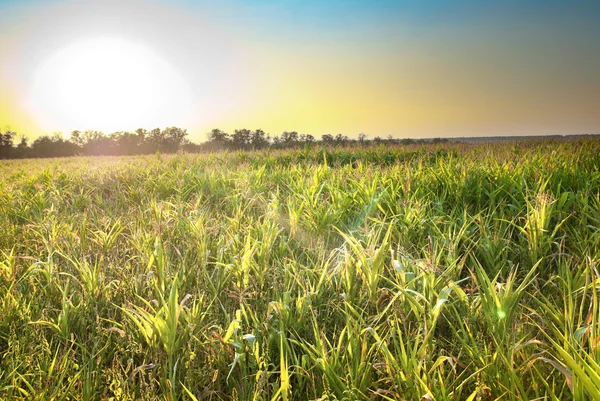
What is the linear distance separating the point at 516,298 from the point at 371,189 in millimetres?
2155

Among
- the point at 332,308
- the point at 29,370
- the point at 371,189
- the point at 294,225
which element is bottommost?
the point at 29,370

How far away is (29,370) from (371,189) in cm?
306

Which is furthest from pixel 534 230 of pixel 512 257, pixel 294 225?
pixel 294 225

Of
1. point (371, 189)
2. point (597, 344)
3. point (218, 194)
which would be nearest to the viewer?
point (597, 344)

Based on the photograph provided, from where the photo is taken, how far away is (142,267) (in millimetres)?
2613

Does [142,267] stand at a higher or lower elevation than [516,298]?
lower

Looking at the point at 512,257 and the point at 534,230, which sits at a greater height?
the point at 534,230

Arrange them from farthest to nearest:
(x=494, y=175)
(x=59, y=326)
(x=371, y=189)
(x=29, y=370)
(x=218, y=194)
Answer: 1. (x=218, y=194)
2. (x=494, y=175)
3. (x=371, y=189)
4. (x=59, y=326)
5. (x=29, y=370)

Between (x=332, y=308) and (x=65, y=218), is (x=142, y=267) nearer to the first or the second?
(x=332, y=308)

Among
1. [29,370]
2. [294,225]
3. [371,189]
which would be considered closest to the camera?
[29,370]

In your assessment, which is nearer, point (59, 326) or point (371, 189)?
point (59, 326)

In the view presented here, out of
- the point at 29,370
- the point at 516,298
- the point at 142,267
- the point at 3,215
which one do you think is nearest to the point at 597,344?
the point at 516,298

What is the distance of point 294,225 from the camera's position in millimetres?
3197

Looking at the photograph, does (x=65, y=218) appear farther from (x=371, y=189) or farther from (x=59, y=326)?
(x=371, y=189)
